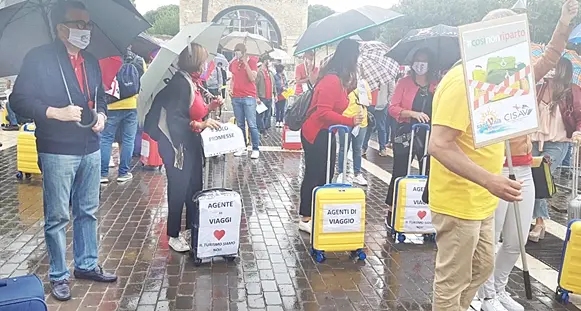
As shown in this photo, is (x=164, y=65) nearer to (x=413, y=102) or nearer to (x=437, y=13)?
(x=413, y=102)

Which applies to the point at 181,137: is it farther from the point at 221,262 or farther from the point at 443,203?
the point at 443,203

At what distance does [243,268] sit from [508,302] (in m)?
2.10

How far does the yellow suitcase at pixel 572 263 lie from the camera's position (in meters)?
4.03

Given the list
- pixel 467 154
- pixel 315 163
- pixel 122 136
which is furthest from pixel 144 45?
pixel 467 154

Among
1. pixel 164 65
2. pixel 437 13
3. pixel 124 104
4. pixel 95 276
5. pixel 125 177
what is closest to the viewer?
pixel 95 276

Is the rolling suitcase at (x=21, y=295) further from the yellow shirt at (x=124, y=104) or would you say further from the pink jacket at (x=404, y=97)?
the yellow shirt at (x=124, y=104)

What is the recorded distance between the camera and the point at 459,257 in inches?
114

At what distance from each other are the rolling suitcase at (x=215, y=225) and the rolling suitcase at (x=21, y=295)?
5.98ft

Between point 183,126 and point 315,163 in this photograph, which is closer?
point 183,126

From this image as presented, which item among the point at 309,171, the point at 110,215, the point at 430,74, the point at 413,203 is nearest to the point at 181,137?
the point at 309,171

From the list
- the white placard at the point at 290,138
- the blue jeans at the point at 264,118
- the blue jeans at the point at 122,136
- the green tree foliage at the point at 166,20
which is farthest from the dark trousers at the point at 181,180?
the green tree foliage at the point at 166,20

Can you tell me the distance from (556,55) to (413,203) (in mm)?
2280

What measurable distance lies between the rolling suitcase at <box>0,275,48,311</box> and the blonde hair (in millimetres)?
2369

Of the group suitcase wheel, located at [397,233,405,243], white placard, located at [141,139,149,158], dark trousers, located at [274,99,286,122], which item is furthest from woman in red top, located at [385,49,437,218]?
dark trousers, located at [274,99,286,122]
